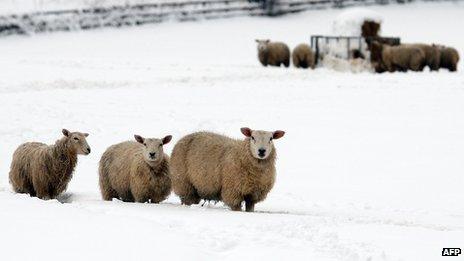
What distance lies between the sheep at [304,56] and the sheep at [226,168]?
20.1m

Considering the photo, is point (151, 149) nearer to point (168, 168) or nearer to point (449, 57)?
point (168, 168)

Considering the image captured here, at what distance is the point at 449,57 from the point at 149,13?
17.8 meters

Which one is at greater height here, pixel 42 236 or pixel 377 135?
pixel 42 236

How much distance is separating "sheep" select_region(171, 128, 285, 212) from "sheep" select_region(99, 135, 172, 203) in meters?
0.19

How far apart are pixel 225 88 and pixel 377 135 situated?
22.1 ft

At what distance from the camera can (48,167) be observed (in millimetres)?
11164

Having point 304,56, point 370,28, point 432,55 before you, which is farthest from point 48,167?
point 370,28

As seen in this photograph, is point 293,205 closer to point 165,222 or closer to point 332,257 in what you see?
point 165,222

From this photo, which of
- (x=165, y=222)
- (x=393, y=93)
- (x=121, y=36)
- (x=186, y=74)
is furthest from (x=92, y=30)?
(x=165, y=222)

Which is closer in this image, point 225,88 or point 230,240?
point 230,240

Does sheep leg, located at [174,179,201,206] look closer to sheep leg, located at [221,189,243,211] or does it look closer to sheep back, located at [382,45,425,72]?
sheep leg, located at [221,189,243,211]

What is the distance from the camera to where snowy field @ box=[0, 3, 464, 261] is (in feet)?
23.0

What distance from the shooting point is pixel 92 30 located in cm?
3934

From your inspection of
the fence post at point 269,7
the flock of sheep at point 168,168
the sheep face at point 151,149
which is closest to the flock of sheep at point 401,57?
the fence post at point 269,7
